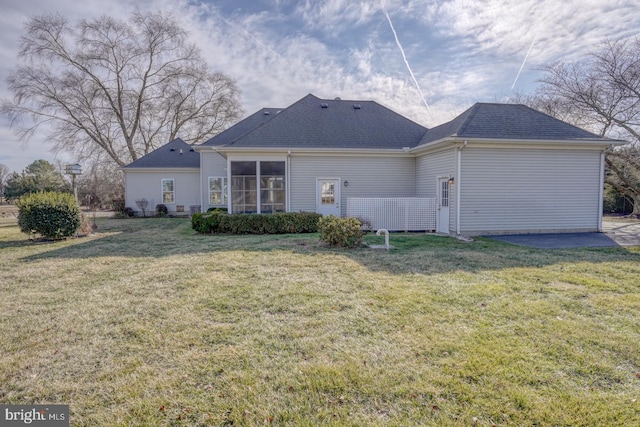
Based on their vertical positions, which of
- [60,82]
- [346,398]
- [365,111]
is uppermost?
[60,82]

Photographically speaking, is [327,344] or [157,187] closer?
[327,344]

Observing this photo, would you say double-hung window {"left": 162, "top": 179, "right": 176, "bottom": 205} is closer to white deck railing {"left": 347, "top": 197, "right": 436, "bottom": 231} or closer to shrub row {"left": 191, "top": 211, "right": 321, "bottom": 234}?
shrub row {"left": 191, "top": 211, "right": 321, "bottom": 234}

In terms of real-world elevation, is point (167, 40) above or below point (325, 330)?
above

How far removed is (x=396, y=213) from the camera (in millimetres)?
11625

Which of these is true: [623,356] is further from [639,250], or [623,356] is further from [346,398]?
[639,250]

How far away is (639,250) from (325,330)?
8.86 metres

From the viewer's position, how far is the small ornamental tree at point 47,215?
9.55m

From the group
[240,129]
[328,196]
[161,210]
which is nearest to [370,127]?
[328,196]

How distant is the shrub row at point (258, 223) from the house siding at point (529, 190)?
5.27m

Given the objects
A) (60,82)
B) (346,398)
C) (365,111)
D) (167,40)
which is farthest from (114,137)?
(346,398)

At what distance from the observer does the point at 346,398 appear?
240 centimetres

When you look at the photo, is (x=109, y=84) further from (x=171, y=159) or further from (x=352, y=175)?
(x=352, y=175)

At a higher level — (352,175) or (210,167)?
(210,167)

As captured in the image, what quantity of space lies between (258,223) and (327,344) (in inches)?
330
